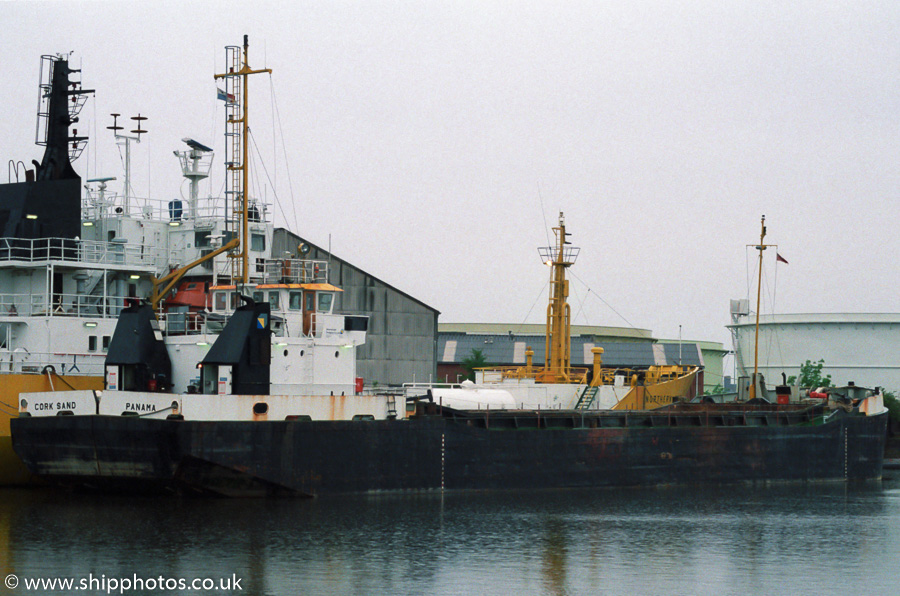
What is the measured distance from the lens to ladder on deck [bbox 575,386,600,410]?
4231 centimetres

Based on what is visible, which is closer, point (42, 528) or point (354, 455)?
point (42, 528)

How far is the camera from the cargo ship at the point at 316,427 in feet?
103

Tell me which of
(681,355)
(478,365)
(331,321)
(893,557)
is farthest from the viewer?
(681,355)

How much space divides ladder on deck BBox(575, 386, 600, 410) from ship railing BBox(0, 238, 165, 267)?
15.4m

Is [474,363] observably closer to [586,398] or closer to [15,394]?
[586,398]

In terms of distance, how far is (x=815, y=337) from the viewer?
75250 mm

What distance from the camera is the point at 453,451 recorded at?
1378 inches

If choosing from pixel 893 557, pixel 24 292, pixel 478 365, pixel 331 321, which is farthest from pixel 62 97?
pixel 478 365

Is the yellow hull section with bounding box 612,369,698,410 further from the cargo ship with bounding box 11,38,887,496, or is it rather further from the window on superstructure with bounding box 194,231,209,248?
the window on superstructure with bounding box 194,231,209,248

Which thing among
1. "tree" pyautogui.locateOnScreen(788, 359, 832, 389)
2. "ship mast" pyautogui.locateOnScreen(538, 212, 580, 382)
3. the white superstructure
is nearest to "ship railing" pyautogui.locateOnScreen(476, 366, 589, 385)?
"ship mast" pyautogui.locateOnScreen(538, 212, 580, 382)

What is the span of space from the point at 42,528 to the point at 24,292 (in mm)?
12505

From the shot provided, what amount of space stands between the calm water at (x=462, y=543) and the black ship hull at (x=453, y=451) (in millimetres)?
751

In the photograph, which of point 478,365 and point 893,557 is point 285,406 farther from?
point 478,365

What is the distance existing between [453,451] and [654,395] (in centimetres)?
1167
